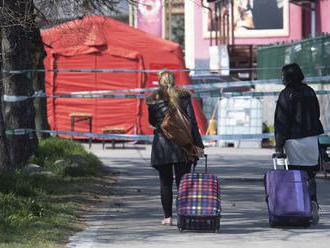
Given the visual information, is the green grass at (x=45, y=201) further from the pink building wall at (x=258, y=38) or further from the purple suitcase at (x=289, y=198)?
the pink building wall at (x=258, y=38)

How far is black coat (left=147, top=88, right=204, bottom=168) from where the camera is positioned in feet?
32.1

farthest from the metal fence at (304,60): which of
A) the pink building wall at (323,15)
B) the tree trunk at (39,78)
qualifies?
the tree trunk at (39,78)

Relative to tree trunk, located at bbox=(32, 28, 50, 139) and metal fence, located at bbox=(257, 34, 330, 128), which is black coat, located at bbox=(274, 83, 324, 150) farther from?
metal fence, located at bbox=(257, 34, 330, 128)

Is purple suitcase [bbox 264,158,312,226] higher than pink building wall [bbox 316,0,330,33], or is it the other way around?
pink building wall [bbox 316,0,330,33]

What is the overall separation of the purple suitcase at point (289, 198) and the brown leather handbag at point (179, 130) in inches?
36.0

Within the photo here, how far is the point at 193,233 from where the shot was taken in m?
9.43

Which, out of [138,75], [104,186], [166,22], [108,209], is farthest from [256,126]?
[166,22]

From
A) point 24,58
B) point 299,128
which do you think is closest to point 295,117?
point 299,128

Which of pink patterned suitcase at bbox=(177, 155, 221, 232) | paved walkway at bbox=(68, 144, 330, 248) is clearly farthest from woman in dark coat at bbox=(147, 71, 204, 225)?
paved walkway at bbox=(68, 144, 330, 248)

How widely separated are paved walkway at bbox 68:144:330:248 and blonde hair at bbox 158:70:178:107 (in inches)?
55.6

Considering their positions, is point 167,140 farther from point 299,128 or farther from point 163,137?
point 299,128

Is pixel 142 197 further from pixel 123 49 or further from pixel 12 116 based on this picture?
pixel 123 49

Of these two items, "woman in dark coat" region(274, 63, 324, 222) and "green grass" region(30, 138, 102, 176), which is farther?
"green grass" region(30, 138, 102, 176)

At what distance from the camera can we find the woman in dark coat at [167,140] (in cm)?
980
